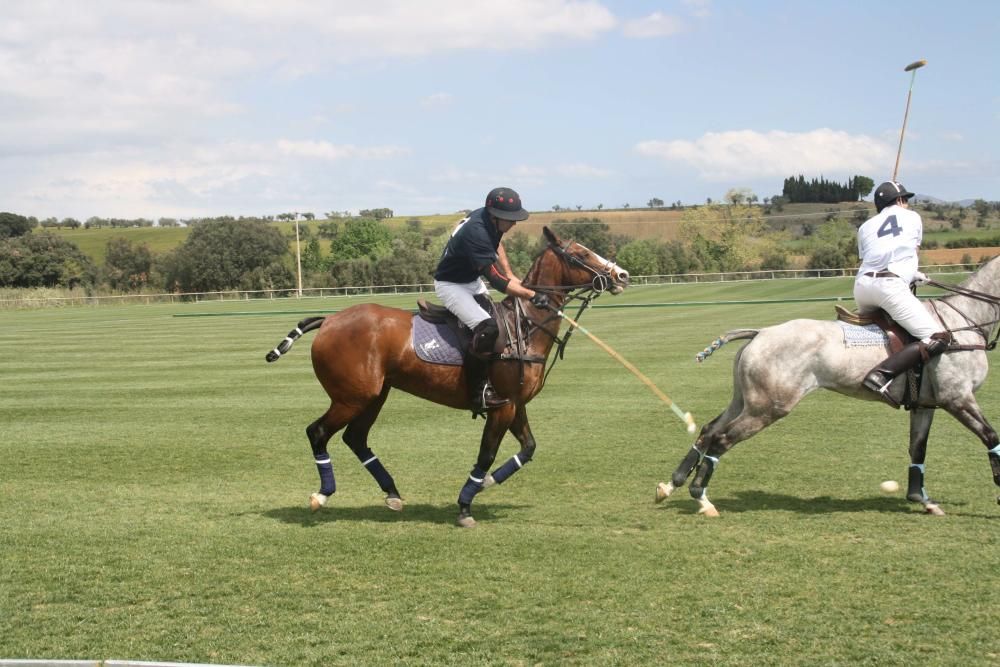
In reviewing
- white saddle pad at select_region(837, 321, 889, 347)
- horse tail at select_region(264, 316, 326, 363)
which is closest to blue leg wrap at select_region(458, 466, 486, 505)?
horse tail at select_region(264, 316, 326, 363)

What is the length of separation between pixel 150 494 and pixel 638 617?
6270mm

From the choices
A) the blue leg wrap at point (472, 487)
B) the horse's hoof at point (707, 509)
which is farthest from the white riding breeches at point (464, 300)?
the horse's hoof at point (707, 509)

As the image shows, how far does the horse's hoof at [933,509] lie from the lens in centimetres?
906

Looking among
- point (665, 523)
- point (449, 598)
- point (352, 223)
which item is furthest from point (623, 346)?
point (352, 223)

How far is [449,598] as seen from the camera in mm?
6965

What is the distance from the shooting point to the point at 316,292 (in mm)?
94312

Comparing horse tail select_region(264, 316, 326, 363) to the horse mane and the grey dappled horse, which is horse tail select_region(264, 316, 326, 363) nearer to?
the horse mane

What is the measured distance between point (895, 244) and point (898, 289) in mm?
414

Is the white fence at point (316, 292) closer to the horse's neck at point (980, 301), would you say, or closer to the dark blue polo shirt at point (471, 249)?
the horse's neck at point (980, 301)

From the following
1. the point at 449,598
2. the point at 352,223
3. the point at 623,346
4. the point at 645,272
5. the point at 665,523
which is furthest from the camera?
the point at 352,223

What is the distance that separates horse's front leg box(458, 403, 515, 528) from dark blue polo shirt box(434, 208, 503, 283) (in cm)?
131

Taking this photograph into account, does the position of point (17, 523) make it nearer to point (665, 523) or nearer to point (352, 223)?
point (665, 523)

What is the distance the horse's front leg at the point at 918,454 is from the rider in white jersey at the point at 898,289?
0.59m

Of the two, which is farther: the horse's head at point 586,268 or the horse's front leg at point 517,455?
the horse's front leg at point 517,455
